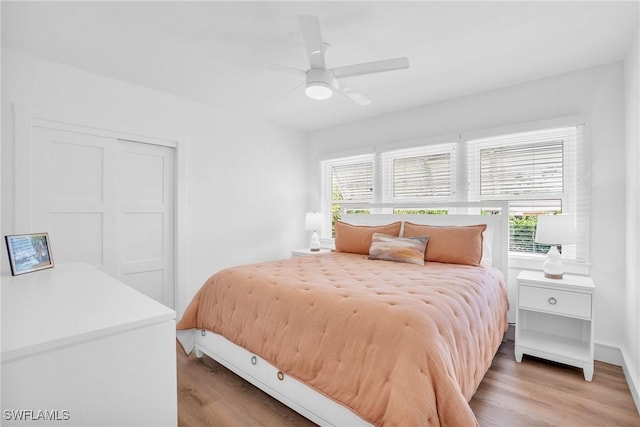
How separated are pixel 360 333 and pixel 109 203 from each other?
8.72 ft

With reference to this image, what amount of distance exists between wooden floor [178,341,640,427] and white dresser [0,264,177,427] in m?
1.09

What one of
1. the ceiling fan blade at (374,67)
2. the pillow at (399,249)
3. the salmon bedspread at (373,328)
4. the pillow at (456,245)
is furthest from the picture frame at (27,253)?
the pillow at (456,245)

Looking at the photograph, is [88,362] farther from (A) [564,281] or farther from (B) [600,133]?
(B) [600,133]

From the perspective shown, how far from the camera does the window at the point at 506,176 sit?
2.87 m

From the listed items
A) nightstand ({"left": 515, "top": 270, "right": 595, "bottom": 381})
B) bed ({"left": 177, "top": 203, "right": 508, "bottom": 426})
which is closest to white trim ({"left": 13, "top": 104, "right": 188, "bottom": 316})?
bed ({"left": 177, "top": 203, "right": 508, "bottom": 426})

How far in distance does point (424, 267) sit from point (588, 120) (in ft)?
6.32

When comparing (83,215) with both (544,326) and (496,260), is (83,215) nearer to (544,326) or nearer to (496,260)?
(496,260)

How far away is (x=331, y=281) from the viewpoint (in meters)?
2.15

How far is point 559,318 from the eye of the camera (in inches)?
113

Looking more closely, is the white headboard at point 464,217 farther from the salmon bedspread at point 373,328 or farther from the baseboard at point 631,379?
the baseboard at point 631,379

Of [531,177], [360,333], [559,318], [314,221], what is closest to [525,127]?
[531,177]

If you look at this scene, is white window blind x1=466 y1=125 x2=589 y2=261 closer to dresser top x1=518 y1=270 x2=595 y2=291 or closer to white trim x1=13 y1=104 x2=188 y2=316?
dresser top x1=518 y1=270 x2=595 y2=291

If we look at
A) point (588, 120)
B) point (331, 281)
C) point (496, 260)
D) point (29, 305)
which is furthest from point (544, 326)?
point (29, 305)

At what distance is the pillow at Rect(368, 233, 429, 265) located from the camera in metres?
2.87
